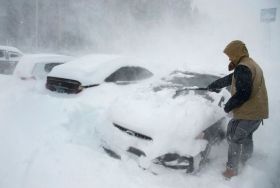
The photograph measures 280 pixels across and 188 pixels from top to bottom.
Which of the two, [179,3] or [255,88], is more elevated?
[179,3]

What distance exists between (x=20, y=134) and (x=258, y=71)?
3.45 meters

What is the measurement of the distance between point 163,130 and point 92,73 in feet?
8.19

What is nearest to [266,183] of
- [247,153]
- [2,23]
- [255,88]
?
[247,153]

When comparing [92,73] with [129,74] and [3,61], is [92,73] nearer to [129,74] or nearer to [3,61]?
[129,74]

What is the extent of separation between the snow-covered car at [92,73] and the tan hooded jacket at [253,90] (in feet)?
9.07

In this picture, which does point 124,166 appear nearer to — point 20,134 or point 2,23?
point 20,134

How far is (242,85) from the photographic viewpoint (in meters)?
2.73

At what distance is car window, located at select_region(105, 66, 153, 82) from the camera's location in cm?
516

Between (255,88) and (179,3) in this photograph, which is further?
(179,3)

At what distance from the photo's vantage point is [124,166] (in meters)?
2.86

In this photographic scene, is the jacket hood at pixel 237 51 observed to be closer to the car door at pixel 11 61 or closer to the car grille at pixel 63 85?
the car grille at pixel 63 85

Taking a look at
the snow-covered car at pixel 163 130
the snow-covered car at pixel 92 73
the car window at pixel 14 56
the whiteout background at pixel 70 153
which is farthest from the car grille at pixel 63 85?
the car window at pixel 14 56

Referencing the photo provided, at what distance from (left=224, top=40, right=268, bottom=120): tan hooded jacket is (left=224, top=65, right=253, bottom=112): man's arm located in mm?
78

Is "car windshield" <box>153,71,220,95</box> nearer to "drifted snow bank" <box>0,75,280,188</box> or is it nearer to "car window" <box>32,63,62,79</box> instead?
"drifted snow bank" <box>0,75,280,188</box>
